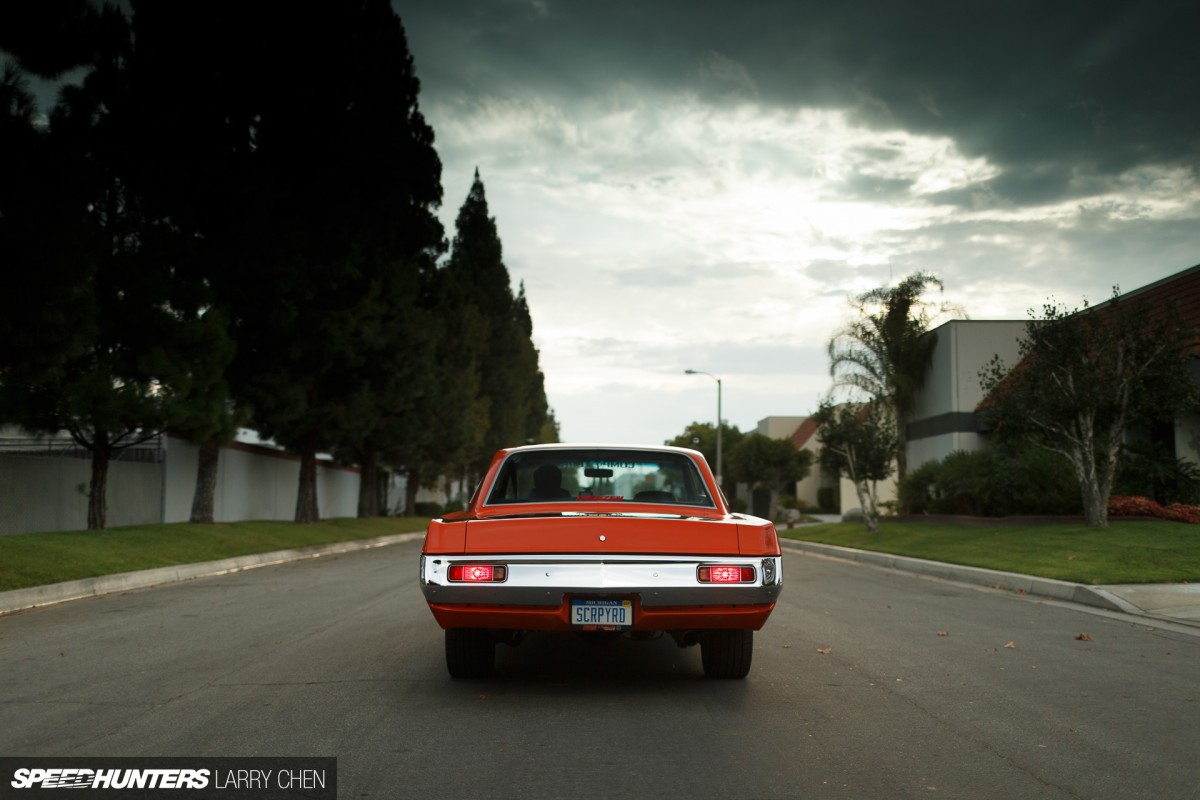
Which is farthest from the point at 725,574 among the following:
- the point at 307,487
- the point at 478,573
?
the point at 307,487

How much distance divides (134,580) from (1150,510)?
18822 millimetres

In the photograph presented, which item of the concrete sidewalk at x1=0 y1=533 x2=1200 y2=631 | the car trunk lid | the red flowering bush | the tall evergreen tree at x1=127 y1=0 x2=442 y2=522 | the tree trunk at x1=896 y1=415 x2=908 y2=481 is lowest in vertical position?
the concrete sidewalk at x1=0 y1=533 x2=1200 y2=631

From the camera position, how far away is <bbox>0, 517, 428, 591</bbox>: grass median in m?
13.2

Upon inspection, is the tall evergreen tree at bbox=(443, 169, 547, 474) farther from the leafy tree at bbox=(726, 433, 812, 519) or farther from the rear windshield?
the rear windshield

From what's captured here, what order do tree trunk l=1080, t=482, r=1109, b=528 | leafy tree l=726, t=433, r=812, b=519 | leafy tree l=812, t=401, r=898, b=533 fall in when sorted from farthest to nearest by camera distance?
leafy tree l=726, t=433, r=812, b=519 → leafy tree l=812, t=401, r=898, b=533 → tree trunk l=1080, t=482, r=1109, b=528

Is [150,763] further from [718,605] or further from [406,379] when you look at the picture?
[406,379]

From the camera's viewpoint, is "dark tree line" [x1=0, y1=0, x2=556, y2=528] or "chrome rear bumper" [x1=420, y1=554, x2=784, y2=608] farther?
"dark tree line" [x1=0, y1=0, x2=556, y2=528]

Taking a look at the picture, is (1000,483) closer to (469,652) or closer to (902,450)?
(902,450)

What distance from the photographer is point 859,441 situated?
2736 centimetres

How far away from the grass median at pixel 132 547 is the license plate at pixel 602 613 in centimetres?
865

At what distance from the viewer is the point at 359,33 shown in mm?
28047

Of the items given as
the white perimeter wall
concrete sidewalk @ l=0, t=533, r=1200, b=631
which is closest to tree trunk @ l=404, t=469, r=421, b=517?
the white perimeter wall

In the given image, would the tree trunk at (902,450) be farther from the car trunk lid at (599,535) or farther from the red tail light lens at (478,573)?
the red tail light lens at (478,573)

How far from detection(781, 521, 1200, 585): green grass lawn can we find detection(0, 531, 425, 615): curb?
1237 centimetres
